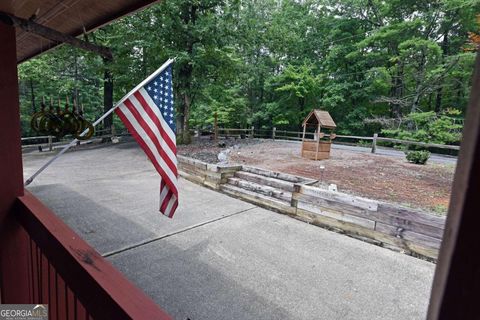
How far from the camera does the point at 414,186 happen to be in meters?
6.34

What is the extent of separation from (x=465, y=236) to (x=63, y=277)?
1.66 meters

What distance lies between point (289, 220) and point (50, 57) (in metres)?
15.1

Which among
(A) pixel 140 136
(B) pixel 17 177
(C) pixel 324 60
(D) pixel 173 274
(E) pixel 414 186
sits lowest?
(D) pixel 173 274

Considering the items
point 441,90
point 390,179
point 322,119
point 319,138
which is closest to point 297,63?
point 441,90

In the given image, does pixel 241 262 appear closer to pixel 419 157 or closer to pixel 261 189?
pixel 261 189

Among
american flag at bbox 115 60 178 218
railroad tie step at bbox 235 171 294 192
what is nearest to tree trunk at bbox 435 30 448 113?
railroad tie step at bbox 235 171 294 192

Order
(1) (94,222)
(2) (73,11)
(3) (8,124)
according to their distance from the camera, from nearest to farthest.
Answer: (3) (8,124)
(2) (73,11)
(1) (94,222)

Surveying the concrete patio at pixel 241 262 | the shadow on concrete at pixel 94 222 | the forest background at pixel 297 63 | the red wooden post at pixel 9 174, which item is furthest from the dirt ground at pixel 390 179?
the red wooden post at pixel 9 174

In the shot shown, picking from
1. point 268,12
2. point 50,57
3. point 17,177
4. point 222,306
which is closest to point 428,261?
point 222,306

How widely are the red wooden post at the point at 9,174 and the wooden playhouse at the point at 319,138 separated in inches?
353

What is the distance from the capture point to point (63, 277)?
1360 mm

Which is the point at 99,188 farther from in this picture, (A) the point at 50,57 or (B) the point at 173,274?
(A) the point at 50,57

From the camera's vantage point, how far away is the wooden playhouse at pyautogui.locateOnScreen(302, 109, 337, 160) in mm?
9836

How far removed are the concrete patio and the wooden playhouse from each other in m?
5.54
